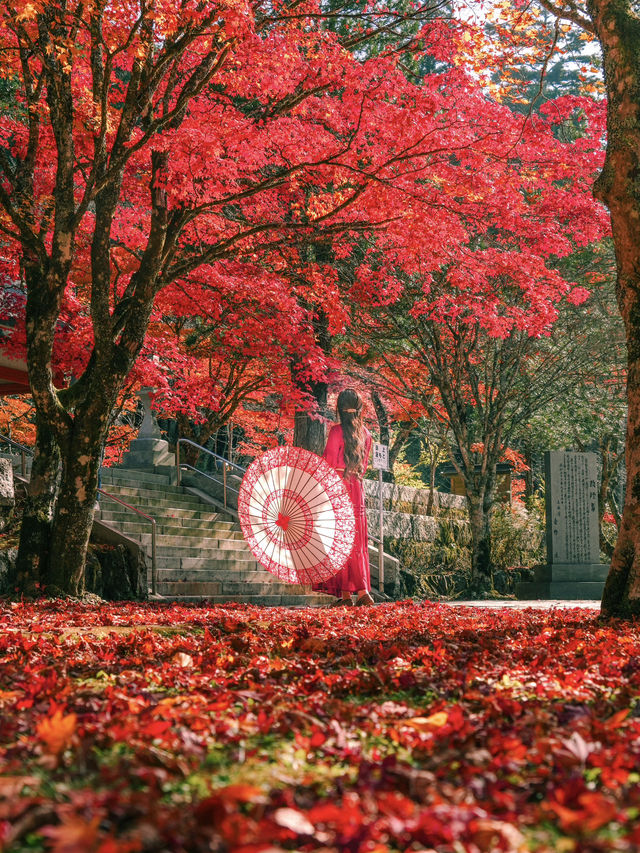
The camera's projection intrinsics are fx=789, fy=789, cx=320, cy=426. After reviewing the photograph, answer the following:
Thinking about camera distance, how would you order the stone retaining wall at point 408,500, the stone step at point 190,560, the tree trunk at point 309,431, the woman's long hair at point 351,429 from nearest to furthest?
the woman's long hair at point 351,429
the stone step at point 190,560
the tree trunk at point 309,431
the stone retaining wall at point 408,500

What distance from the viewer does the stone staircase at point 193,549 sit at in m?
12.0

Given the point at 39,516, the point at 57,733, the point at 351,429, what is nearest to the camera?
the point at 57,733

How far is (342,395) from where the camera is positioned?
11.4 meters

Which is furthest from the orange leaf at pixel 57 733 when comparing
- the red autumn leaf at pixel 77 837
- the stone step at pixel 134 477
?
the stone step at pixel 134 477

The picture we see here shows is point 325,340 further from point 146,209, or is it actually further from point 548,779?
point 548,779

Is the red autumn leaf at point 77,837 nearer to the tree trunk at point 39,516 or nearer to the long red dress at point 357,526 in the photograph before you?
the tree trunk at point 39,516

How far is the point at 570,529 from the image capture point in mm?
16297

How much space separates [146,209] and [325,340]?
5354 millimetres

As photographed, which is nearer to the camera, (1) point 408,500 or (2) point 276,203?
(2) point 276,203

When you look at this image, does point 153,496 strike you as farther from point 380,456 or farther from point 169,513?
point 380,456

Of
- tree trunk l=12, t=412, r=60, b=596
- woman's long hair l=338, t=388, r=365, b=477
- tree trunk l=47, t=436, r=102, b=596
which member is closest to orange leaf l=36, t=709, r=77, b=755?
tree trunk l=47, t=436, r=102, b=596

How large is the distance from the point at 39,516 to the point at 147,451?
923cm

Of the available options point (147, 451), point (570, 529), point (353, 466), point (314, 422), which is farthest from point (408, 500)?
point (353, 466)

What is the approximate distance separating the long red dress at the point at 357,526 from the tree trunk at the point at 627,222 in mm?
5181
